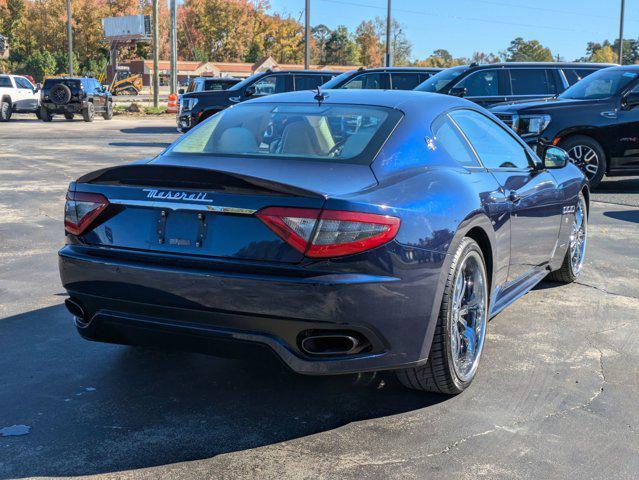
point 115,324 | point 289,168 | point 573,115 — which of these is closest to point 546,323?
point 289,168

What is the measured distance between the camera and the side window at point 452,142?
442 centimetres

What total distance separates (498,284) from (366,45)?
422ft

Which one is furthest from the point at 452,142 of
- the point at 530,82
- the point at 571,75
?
the point at 571,75

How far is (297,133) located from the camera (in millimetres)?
4375

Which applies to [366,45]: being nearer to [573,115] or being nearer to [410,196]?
[573,115]

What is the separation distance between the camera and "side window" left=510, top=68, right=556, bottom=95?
15.3 metres

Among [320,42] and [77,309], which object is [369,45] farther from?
[77,309]

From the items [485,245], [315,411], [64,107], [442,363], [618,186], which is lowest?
[315,411]

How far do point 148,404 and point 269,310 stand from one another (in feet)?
3.06

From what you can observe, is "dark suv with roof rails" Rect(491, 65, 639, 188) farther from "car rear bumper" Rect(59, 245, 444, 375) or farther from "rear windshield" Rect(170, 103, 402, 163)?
"car rear bumper" Rect(59, 245, 444, 375)

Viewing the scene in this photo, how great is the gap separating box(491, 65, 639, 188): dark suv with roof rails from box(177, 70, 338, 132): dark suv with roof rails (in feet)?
27.7

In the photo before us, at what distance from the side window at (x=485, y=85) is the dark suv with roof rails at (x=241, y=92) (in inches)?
200

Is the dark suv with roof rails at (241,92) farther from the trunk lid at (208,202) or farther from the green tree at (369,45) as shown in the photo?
the green tree at (369,45)

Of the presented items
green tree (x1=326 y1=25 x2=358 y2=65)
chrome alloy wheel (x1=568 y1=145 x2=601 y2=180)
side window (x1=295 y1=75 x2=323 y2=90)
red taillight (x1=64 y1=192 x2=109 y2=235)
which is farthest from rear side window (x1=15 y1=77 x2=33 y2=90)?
green tree (x1=326 y1=25 x2=358 y2=65)
